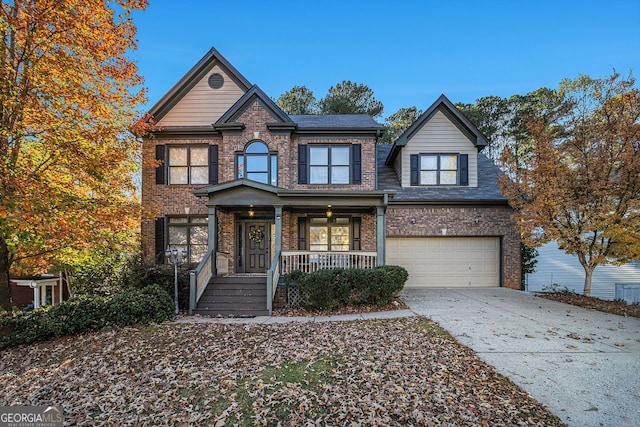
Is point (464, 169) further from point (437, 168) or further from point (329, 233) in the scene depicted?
point (329, 233)

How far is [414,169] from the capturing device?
531 inches

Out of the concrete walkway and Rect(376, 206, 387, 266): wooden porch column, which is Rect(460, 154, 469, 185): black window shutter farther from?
the concrete walkway

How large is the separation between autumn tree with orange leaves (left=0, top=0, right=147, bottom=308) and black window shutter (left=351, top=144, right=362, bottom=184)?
7.67 m

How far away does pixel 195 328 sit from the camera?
7.38 metres

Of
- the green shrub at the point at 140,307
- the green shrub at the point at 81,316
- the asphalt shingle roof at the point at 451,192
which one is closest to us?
the green shrub at the point at 81,316

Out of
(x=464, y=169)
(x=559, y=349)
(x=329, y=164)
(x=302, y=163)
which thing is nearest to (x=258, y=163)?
(x=302, y=163)

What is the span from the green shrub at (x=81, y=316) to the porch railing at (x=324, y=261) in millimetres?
3802

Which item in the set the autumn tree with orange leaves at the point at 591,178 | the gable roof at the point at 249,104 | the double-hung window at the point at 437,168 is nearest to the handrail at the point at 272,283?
the gable roof at the point at 249,104

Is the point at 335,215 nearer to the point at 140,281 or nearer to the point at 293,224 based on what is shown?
the point at 293,224

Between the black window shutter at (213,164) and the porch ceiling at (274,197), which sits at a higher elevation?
the black window shutter at (213,164)

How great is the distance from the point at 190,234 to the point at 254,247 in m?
2.63

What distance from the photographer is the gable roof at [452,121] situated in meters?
13.2

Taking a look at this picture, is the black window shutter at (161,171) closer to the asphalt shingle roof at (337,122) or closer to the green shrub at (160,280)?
the green shrub at (160,280)

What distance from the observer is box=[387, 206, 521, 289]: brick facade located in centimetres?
1284
